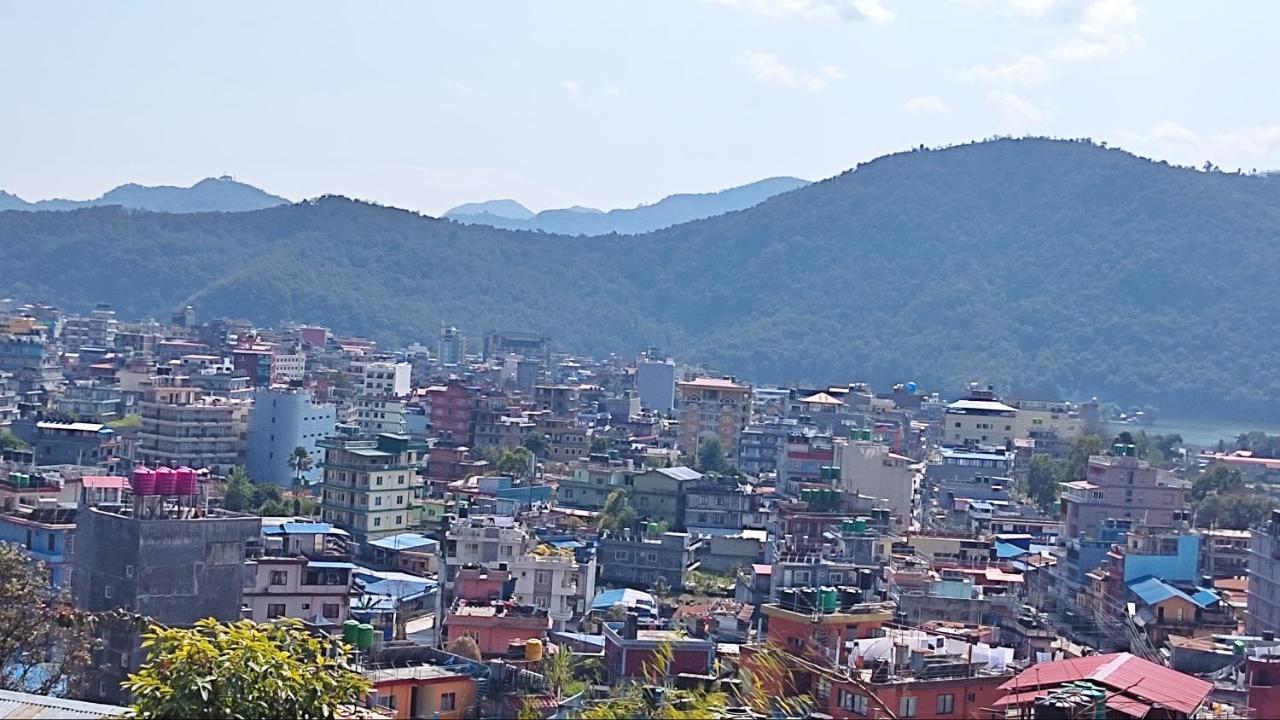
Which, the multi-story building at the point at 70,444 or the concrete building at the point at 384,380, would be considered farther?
the concrete building at the point at 384,380

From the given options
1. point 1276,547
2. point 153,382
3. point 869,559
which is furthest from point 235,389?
point 1276,547

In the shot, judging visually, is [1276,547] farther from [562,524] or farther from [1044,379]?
[1044,379]

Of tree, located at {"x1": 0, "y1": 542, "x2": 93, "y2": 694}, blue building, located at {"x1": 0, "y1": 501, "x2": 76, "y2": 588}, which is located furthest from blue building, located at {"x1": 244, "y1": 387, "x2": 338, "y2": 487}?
tree, located at {"x1": 0, "y1": 542, "x2": 93, "y2": 694}

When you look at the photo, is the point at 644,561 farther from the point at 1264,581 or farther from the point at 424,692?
the point at 424,692

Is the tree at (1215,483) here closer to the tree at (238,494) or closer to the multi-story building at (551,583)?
the multi-story building at (551,583)

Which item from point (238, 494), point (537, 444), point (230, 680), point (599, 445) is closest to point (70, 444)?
point (238, 494)

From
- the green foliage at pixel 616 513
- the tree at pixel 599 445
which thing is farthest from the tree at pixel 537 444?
the green foliage at pixel 616 513
